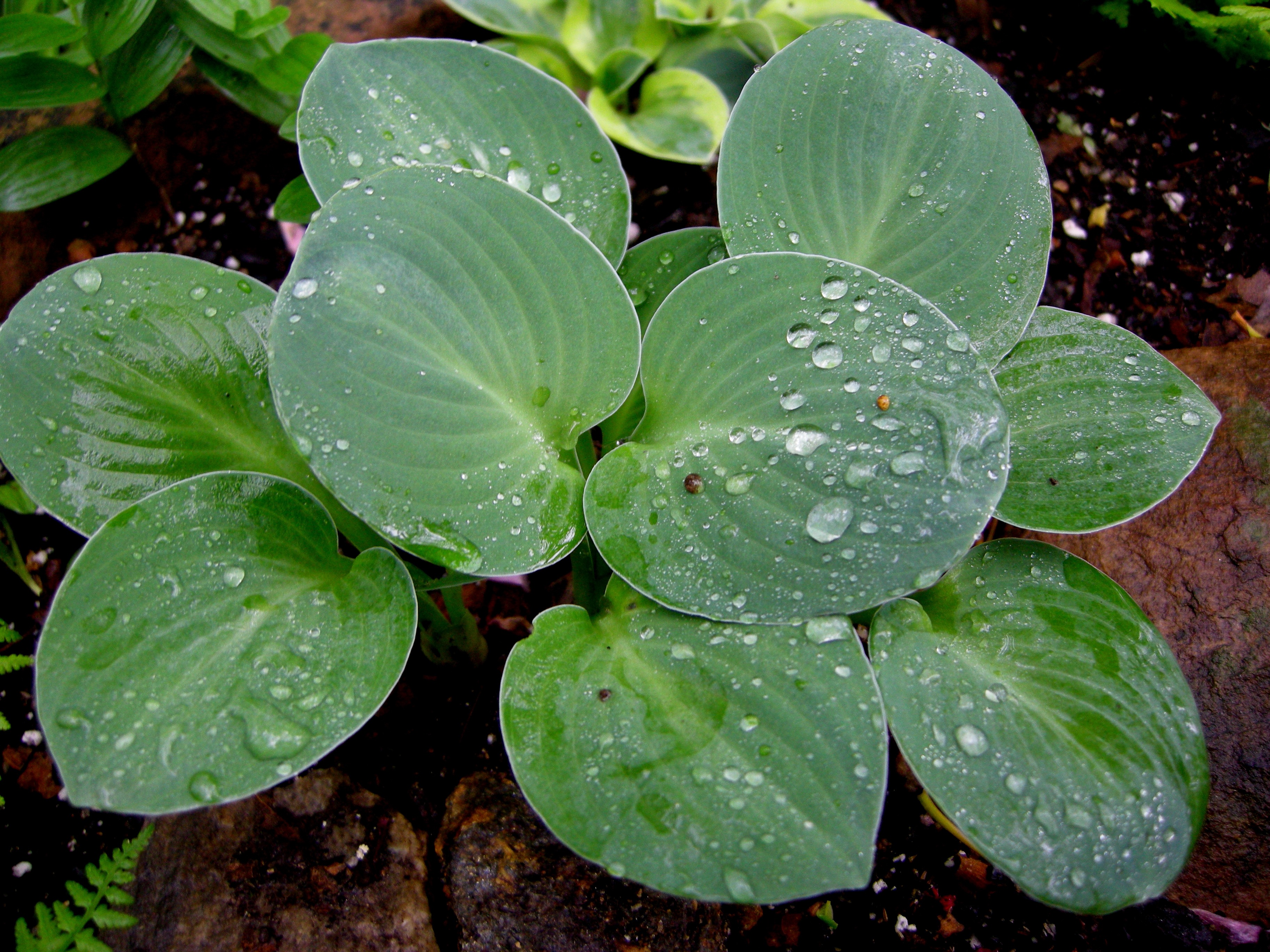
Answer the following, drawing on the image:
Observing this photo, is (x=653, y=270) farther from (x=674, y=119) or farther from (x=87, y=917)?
(x=87, y=917)

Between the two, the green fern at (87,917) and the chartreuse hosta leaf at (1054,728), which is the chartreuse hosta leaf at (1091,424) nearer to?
the chartreuse hosta leaf at (1054,728)

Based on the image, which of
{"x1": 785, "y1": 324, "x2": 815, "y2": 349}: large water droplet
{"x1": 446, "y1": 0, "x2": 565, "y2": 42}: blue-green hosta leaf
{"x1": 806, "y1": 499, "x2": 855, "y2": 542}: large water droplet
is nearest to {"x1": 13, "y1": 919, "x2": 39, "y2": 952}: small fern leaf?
{"x1": 806, "y1": 499, "x2": 855, "y2": 542}: large water droplet

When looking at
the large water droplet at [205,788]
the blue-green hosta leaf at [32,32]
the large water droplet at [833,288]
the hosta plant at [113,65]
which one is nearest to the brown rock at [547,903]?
the large water droplet at [205,788]

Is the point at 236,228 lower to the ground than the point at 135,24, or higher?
lower

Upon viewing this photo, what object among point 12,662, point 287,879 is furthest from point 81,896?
point 12,662

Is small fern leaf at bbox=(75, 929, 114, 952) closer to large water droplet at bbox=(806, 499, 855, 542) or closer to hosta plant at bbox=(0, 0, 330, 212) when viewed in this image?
large water droplet at bbox=(806, 499, 855, 542)

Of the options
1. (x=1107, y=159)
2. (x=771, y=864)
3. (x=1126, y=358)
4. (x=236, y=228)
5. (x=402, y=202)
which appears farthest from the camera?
(x=1107, y=159)

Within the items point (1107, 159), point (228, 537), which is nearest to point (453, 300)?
point (228, 537)

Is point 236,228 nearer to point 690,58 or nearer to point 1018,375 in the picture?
point 690,58
